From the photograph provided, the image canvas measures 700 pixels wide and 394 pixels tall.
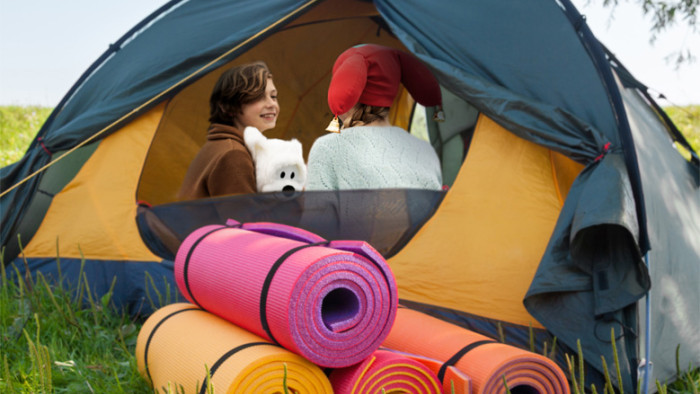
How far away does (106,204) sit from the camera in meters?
3.03

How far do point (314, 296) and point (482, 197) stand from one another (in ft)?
3.74

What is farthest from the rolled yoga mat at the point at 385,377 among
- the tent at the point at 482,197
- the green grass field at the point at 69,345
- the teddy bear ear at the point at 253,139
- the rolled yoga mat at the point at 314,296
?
the teddy bear ear at the point at 253,139

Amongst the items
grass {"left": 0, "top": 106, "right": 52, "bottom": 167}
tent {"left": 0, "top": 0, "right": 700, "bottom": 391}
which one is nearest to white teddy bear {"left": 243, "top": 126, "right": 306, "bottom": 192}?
tent {"left": 0, "top": 0, "right": 700, "bottom": 391}

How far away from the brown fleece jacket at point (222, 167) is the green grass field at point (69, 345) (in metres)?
0.60

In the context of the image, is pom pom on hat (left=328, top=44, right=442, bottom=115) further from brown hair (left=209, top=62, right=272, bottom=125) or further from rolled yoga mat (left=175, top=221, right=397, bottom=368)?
brown hair (left=209, top=62, right=272, bottom=125)

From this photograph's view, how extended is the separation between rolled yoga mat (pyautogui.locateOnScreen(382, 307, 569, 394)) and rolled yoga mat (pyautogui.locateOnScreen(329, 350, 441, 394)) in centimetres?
7

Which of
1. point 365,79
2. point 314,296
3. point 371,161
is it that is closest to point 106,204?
point 371,161

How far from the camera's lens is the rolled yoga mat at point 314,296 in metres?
1.44

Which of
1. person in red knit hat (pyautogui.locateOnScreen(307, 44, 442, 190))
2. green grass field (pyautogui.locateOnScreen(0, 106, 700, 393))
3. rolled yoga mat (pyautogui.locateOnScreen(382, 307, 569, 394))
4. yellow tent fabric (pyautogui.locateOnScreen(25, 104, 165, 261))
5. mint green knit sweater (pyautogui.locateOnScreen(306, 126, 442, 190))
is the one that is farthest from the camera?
yellow tent fabric (pyautogui.locateOnScreen(25, 104, 165, 261))

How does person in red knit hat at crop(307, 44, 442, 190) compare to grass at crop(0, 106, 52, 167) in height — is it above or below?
above

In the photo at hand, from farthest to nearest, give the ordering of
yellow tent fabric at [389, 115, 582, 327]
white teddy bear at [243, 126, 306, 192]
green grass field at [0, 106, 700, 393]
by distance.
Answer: white teddy bear at [243, 126, 306, 192] → yellow tent fabric at [389, 115, 582, 327] → green grass field at [0, 106, 700, 393]

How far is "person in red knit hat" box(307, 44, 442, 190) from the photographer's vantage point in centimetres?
211

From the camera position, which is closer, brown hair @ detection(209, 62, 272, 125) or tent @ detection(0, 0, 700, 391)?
tent @ detection(0, 0, 700, 391)

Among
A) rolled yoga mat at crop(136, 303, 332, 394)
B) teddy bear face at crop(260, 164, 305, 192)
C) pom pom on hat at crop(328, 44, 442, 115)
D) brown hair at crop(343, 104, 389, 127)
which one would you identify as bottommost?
rolled yoga mat at crop(136, 303, 332, 394)
